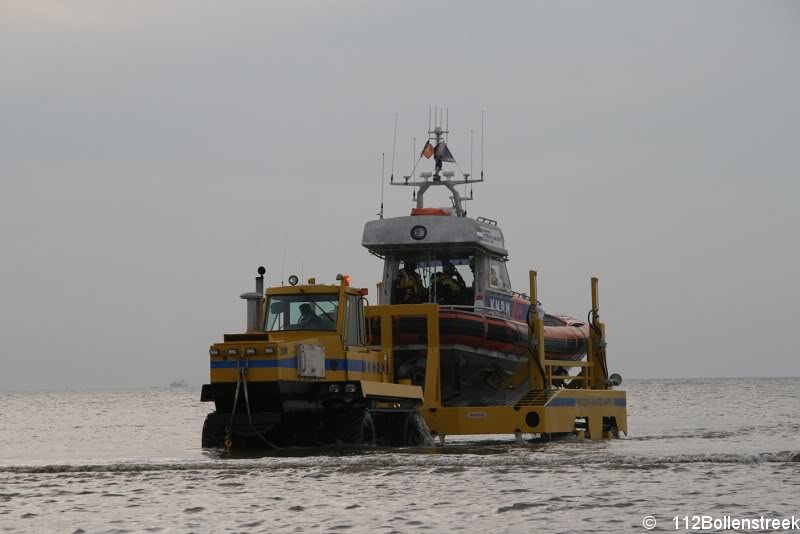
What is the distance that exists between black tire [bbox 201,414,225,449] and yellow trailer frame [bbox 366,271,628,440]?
125 inches

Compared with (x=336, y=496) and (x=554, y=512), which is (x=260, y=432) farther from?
(x=554, y=512)

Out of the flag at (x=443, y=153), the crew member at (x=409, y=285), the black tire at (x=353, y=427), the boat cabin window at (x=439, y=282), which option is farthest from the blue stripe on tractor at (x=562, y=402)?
the flag at (x=443, y=153)

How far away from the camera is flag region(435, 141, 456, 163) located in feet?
83.8

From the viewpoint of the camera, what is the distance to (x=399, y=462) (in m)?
17.3

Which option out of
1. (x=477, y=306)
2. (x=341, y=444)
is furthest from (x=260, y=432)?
(x=477, y=306)

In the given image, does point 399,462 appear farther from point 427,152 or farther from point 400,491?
point 427,152

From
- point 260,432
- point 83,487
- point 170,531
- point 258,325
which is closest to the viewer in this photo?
point 170,531

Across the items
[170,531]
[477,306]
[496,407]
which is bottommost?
[170,531]

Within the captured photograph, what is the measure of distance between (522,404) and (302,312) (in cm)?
433

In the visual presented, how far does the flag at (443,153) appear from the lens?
25531 mm

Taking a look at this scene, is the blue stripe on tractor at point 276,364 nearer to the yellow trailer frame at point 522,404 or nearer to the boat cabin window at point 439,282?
the yellow trailer frame at point 522,404

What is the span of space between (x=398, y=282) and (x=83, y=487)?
9.46 metres

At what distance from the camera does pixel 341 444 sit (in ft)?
62.4

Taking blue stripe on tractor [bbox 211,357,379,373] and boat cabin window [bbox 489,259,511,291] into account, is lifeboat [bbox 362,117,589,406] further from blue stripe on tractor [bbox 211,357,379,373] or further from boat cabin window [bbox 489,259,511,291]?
blue stripe on tractor [bbox 211,357,379,373]
